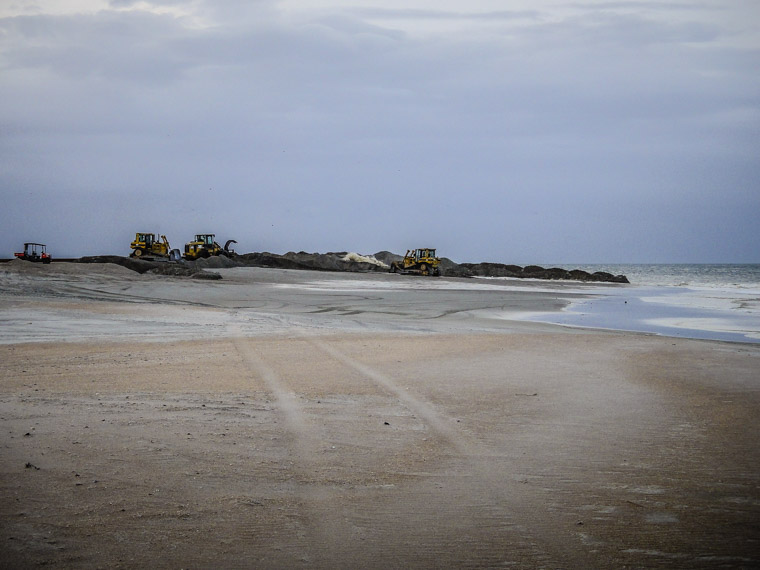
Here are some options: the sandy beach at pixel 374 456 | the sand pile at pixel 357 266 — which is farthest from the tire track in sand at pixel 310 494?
the sand pile at pixel 357 266

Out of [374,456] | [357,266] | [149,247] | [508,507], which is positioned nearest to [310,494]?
[374,456]

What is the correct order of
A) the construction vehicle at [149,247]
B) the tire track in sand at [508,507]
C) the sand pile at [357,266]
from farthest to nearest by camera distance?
1. the sand pile at [357,266]
2. the construction vehicle at [149,247]
3. the tire track in sand at [508,507]

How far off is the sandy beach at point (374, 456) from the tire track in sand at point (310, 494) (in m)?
0.02

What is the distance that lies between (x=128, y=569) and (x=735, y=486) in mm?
3538

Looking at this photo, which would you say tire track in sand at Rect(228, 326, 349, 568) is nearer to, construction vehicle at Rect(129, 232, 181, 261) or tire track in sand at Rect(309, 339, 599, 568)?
tire track in sand at Rect(309, 339, 599, 568)

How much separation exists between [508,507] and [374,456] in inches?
48.9

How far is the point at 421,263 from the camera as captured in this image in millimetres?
56062

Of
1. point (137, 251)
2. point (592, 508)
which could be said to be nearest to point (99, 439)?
point (592, 508)

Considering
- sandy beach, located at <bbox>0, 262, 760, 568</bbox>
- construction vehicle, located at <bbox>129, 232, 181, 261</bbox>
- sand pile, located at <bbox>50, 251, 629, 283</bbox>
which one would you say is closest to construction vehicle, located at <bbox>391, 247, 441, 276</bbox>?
sand pile, located at <bbox>50, 251, 629, 283</bbox>

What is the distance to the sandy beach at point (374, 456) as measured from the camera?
11.5 ft

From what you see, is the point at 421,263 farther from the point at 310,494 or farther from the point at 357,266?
the point at 310,494

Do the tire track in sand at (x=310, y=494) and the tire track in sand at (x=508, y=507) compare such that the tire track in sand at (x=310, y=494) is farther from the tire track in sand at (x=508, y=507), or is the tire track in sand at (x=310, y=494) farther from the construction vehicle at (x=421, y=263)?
the construction vehicle at (x=421, y=263)

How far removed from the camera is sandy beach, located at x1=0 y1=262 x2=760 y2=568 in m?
3.51

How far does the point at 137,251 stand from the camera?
50219mm
